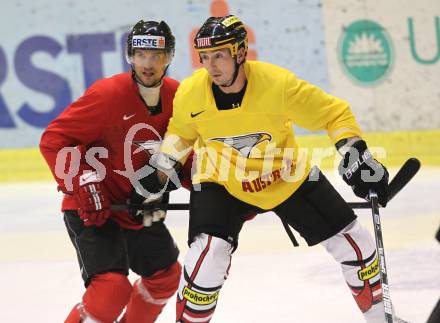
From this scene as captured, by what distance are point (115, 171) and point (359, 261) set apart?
0.96 m

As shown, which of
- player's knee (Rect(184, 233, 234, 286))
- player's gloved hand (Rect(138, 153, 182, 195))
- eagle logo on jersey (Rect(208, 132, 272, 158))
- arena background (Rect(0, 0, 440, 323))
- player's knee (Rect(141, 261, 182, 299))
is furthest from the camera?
arena background (Rect(0, 0, 440, 323))

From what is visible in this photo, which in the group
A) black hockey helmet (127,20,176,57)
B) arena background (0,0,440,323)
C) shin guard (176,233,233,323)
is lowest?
arena background (0,0,440,323)

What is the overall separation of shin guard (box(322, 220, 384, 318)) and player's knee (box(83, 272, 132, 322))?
726 mm

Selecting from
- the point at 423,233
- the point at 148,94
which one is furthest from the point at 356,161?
the point at 423,233

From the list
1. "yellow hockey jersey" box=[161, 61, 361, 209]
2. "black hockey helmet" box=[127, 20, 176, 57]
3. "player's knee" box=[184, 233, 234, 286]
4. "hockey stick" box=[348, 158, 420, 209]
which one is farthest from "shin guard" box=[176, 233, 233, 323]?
"black hockey helmet" box=[127, 20, 176, 57]

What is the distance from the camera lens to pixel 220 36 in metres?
2.79

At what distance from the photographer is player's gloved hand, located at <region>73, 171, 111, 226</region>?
9.63ft

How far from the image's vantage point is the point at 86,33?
7234 mm

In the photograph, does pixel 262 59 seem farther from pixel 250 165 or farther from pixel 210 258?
pixel 210 258

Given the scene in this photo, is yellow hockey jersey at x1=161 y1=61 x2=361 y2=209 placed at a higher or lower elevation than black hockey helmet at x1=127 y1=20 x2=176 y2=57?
lower

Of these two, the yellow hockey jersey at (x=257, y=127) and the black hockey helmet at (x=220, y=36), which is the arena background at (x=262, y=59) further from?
the black hockey helmet at (x=220, y=36)

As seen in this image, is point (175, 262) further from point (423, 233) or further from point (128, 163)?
point (423, 233)

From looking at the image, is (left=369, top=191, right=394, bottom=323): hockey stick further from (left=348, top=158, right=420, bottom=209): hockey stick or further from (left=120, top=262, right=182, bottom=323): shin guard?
(left=120, top=262, right=182, bottom=323): shin guard

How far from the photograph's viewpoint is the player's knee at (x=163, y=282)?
127 inches
